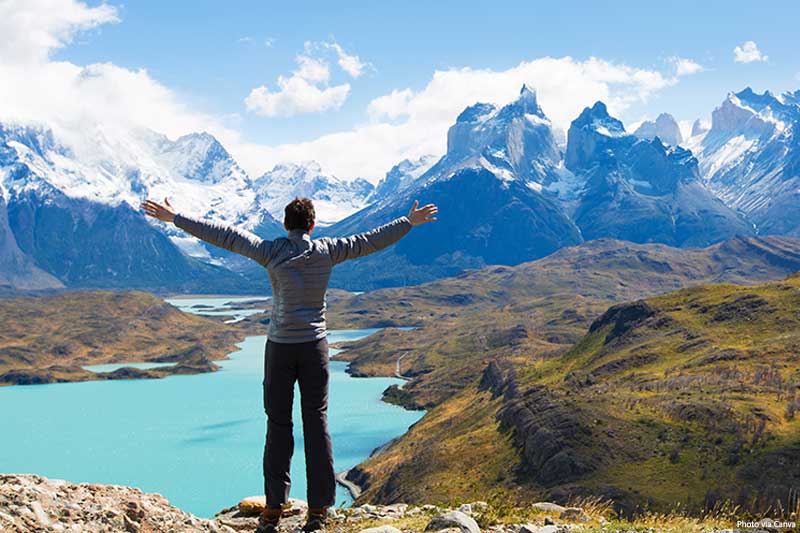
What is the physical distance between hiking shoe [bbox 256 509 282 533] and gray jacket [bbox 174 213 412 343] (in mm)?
4104

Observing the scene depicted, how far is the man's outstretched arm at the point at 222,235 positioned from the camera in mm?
16219

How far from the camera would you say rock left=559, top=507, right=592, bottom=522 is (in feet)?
65.7

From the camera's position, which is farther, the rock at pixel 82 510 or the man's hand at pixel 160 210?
the man's hand at pixel 160 210

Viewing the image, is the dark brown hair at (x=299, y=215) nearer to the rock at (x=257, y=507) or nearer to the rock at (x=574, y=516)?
the rock at (x=257, y=507)

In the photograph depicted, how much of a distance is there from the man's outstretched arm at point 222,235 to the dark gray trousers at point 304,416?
196 centimetres

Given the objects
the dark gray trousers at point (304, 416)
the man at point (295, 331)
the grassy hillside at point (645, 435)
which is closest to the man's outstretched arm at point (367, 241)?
the man at point (295, 331)

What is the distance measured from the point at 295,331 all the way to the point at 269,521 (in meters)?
4.67

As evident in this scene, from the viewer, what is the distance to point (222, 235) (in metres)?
16.3

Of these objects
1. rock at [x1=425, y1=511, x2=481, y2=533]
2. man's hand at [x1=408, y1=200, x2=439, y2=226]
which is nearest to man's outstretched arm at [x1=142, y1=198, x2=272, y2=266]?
man's hand at [x1=408, y1=200, x2=439, y2=226]

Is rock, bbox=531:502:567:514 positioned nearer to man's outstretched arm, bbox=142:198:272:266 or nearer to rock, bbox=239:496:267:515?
rock, bbox=239:496:267:515

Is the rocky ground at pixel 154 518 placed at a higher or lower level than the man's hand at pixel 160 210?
lower

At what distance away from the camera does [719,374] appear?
452 feet

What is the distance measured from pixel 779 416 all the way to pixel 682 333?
283 ft

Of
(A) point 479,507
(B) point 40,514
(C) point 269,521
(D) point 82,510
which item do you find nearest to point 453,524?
(A) point 479,507
